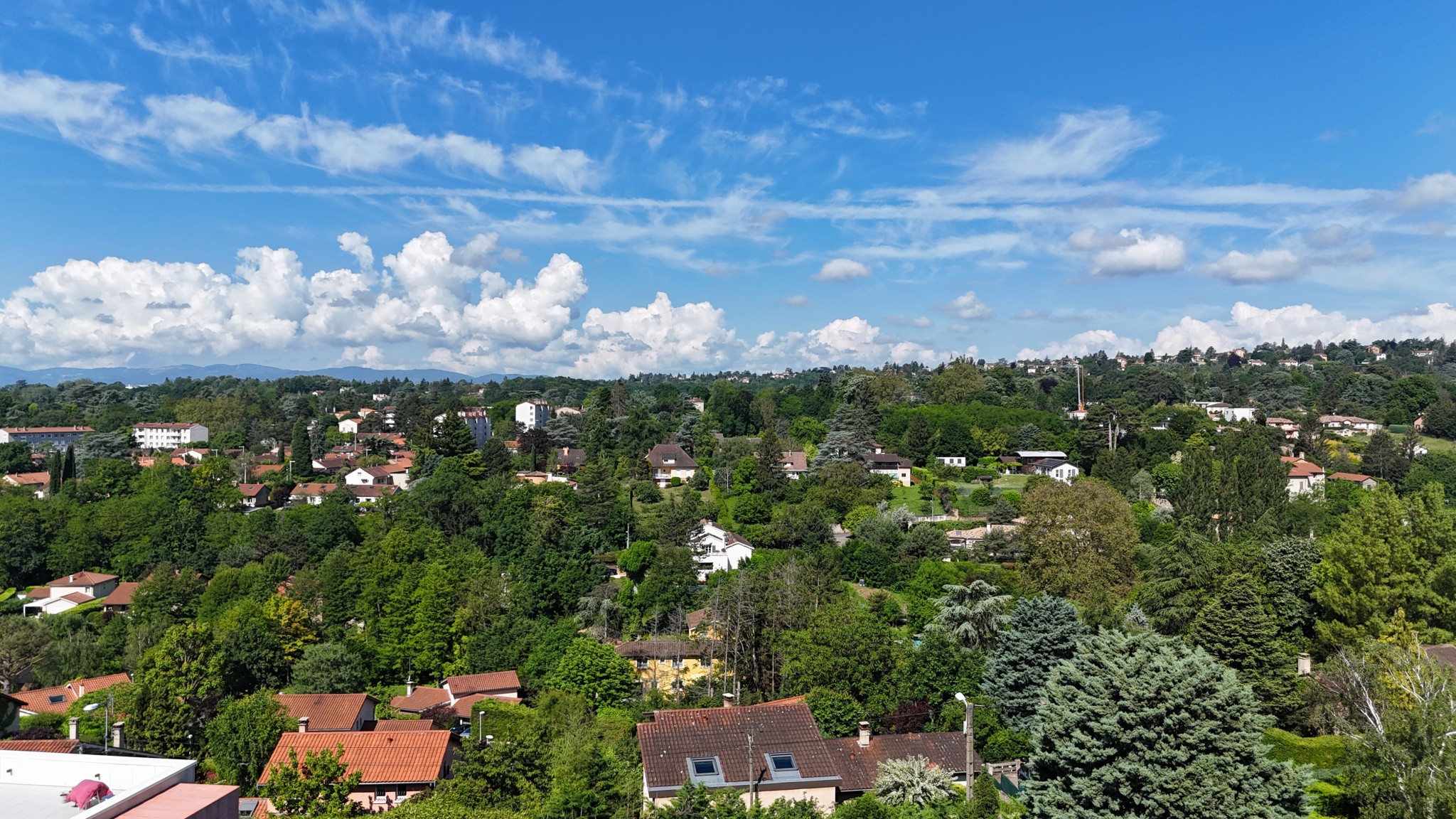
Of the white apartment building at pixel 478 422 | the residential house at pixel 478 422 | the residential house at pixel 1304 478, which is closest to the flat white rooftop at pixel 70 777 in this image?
the residential house at pixel 1304 478

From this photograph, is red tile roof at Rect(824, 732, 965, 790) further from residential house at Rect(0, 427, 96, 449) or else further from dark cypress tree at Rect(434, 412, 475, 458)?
residential house at Rect(0, 427, 96, 449)

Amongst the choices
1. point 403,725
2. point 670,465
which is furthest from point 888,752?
point 670,465

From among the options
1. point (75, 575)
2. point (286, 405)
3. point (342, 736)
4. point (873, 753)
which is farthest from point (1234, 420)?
point (286, 405)

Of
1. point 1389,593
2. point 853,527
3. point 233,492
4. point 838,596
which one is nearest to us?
point 1389,593

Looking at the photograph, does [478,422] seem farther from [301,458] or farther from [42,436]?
[42,436]

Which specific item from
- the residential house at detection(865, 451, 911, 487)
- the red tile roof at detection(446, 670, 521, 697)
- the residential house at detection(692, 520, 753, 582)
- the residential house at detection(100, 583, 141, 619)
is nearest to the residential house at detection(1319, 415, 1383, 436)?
the residential house at detection(865, 451, 911, 487)

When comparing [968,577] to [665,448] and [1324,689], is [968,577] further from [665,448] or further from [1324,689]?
[665,448]
